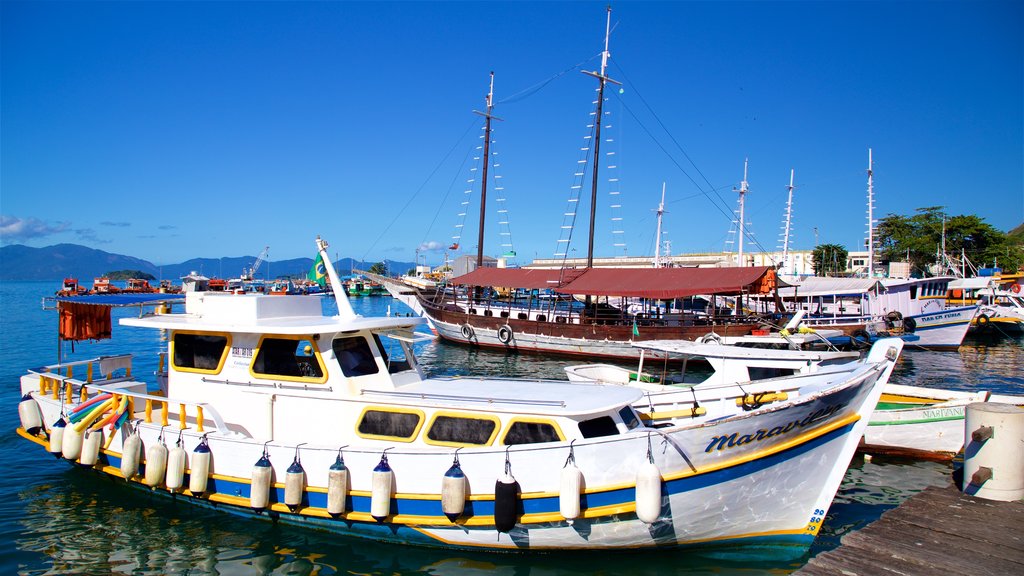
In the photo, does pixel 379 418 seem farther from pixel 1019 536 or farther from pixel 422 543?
pixel 1019 536

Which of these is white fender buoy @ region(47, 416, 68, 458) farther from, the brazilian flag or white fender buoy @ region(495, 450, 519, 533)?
white fender buoy @ region(495, 450, 519, 533)

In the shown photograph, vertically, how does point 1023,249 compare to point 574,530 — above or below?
above

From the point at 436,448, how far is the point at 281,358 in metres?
3.33

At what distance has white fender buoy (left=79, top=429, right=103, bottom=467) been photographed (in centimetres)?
930

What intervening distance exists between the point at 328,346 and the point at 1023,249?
9173 centimetres

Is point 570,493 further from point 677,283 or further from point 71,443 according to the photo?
point 677,283

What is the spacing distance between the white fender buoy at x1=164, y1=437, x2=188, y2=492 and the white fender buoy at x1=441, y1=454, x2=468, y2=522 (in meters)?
4.37

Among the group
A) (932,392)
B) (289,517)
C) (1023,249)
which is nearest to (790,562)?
(289,517)

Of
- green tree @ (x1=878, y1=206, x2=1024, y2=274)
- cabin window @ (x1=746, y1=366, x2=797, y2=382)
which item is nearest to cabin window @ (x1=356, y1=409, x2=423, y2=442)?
cabin window @ (x1=746, y1=366, x2=797, y2=382)

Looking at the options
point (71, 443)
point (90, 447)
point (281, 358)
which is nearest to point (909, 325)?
point (281, 358)

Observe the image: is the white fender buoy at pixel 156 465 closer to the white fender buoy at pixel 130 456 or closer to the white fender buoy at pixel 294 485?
the white fender buoy at pixel 130 456

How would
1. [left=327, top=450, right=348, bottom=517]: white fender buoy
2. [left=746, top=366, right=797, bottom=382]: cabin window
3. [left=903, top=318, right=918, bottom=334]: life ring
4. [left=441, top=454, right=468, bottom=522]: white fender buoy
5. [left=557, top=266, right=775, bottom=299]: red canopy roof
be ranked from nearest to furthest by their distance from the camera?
[left=441, top=454, right=468, bottom=522]: white fender buoy, [left=327, top=450, right=348, bottom=517]: white fender buoy, [left=746, top=366, right=797, bottom=382]: cabin window, [left=557, top=266, right=775, bottom=299]: red canopy roof, [left=903, top=318, right=918, bottom=334]: life ring

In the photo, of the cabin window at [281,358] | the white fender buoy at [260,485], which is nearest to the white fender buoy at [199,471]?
the white fender buoy at [260,485]

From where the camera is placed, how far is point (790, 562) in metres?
7.83
